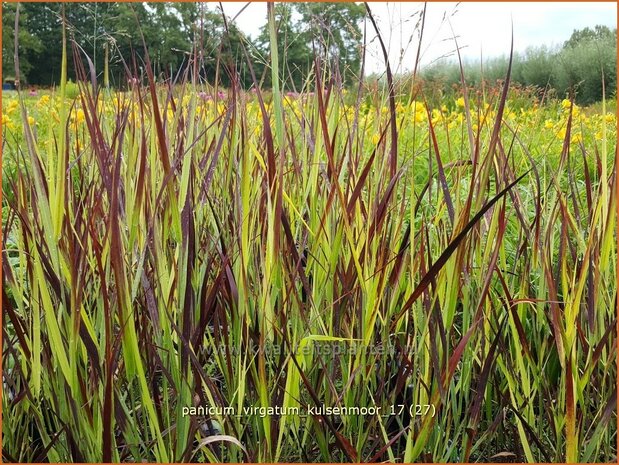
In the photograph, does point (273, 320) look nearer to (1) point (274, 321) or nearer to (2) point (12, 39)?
(1) point (274, 321)

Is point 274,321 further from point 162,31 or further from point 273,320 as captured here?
point 162,31

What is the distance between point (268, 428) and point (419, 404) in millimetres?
238

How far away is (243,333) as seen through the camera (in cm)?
87

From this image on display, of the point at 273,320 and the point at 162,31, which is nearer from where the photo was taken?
the point at 273,320

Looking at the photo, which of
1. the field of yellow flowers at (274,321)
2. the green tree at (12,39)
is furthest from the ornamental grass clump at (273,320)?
the green tree at (12,39)

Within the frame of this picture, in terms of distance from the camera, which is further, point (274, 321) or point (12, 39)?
point (12, 39)

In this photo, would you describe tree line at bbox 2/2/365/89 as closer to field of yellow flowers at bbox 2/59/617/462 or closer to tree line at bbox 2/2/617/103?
tree line at bbox 2/2/617/103

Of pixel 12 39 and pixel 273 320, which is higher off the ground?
pixel 12 39

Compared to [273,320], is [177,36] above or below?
above

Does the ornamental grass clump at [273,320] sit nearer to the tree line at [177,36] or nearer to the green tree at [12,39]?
the tree line at [177,36]

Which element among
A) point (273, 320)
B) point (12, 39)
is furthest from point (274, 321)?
point (12, 39)

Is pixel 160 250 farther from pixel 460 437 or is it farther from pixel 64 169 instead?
pixel 460 437

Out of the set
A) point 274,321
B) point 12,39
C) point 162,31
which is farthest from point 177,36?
point 274,321

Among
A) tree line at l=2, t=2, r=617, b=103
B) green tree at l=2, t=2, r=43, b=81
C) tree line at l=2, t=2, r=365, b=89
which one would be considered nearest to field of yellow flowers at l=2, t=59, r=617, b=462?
tree line at l=2, t=2, r=617, b=103
